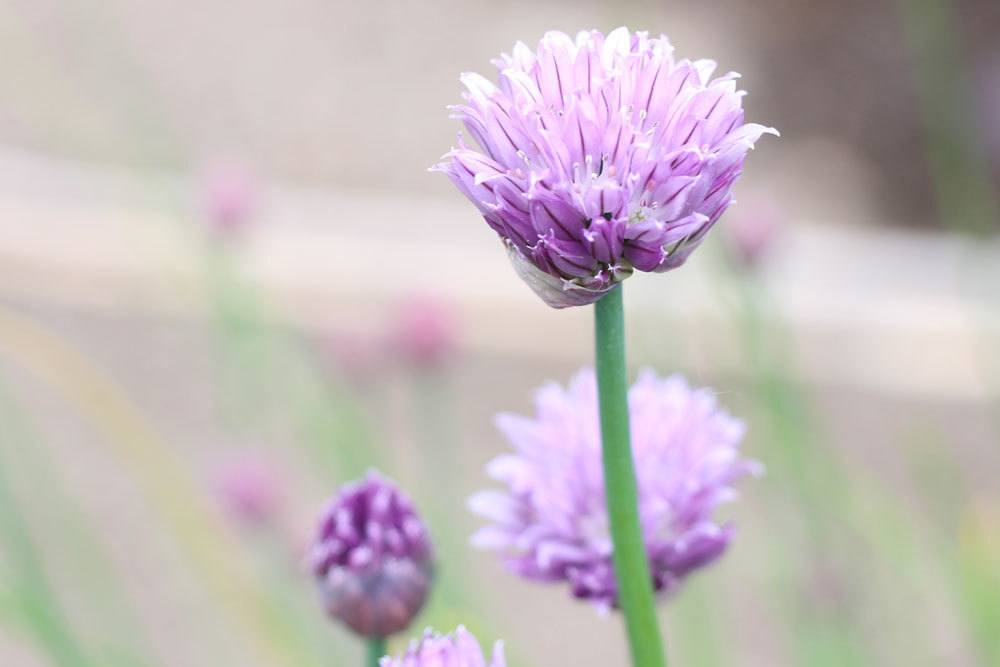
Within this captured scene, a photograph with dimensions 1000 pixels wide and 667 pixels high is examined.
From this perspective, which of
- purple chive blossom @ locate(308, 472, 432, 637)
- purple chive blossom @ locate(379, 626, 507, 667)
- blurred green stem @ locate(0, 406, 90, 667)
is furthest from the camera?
blurred green stem @ locate(0, 406, 90, 667)

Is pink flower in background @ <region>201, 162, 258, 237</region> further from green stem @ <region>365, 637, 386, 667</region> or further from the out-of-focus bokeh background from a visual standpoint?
green stem @ <region>365, 637, 386, 667</region>

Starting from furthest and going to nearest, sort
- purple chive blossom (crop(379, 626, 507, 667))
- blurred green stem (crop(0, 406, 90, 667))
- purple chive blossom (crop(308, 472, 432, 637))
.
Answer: blurred green stem (crop(0, 406, 90, 667)), purple chive blossom (crop(308, 472, 432, 637)), purple chive blossom (crop(379, 626, 507, 667))

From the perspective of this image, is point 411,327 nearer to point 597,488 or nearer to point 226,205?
point 226,205

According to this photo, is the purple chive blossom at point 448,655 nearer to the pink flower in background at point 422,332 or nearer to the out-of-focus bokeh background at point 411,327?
the out-of-focus bokeh background at point 411,327

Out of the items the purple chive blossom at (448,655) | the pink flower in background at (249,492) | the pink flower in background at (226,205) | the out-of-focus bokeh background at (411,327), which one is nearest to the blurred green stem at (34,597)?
the out-of-focus bokeh background at (411,327)

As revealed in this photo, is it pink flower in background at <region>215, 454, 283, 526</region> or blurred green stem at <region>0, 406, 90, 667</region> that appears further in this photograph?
pink flower in background at <region>215, 454, 283, 526</region>

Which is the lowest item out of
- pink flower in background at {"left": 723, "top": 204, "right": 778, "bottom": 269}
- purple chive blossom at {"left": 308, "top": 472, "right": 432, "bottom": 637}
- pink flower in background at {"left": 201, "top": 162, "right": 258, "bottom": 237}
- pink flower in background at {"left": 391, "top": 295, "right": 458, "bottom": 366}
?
purple chive blossom at {"left": 308, "top": 472, "right": 432, "bottom": 637}

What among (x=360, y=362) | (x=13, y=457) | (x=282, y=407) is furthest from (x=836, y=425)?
(x=13, y=457)

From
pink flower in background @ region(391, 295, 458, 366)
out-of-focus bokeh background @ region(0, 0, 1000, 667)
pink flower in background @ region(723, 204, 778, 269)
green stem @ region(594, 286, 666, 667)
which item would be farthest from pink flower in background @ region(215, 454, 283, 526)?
green stem @ region(594, 286, 666, 667)
